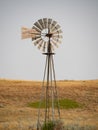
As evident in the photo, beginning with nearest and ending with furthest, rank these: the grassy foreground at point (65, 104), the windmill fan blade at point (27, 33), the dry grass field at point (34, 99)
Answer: the windmill fan blade at point (27, 33), the dry grass field at point (34, 99), the grassy foreground at point (65, 104)

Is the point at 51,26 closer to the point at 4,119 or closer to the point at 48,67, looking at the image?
the point at 48,67

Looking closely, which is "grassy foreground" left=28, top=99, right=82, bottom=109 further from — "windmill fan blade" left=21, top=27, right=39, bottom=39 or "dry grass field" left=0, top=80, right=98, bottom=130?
"windmill fan blade" left=21, top=27, right=39, bottom=39

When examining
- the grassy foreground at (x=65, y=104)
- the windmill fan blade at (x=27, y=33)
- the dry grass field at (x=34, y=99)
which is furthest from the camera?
the grassy foreground at (x=65, y=104)

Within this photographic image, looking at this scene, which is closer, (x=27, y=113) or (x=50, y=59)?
(x=50, y=59)

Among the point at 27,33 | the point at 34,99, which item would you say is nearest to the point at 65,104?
the point at 34,99

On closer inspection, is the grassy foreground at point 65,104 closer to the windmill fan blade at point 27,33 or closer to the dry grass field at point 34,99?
the dry grass field at point 34,99

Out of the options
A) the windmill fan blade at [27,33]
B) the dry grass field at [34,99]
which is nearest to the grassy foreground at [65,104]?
the dry grass field at [34,99]

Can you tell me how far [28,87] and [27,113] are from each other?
50.3ft

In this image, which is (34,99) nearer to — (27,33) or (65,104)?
(65,104)

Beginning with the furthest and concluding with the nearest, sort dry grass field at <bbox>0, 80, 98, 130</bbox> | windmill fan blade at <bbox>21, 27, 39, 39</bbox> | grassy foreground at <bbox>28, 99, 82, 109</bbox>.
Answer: grassy foreground at <bbox>28, 99, 82, 109</bbox> → dry grass field at <bbox>0, 80, 98, 130</bbox> → windmill fan blade at <bbox>21, 27, 39, 39</bbox>

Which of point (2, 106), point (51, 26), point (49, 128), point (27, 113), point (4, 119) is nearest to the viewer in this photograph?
point (49, 128)

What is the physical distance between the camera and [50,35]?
21516mm

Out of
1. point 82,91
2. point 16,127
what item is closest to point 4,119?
point 16,127

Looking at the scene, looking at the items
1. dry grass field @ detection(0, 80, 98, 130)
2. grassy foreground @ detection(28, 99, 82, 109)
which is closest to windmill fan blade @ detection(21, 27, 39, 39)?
dry grass field @ detection(0, 80, 98, 130)
